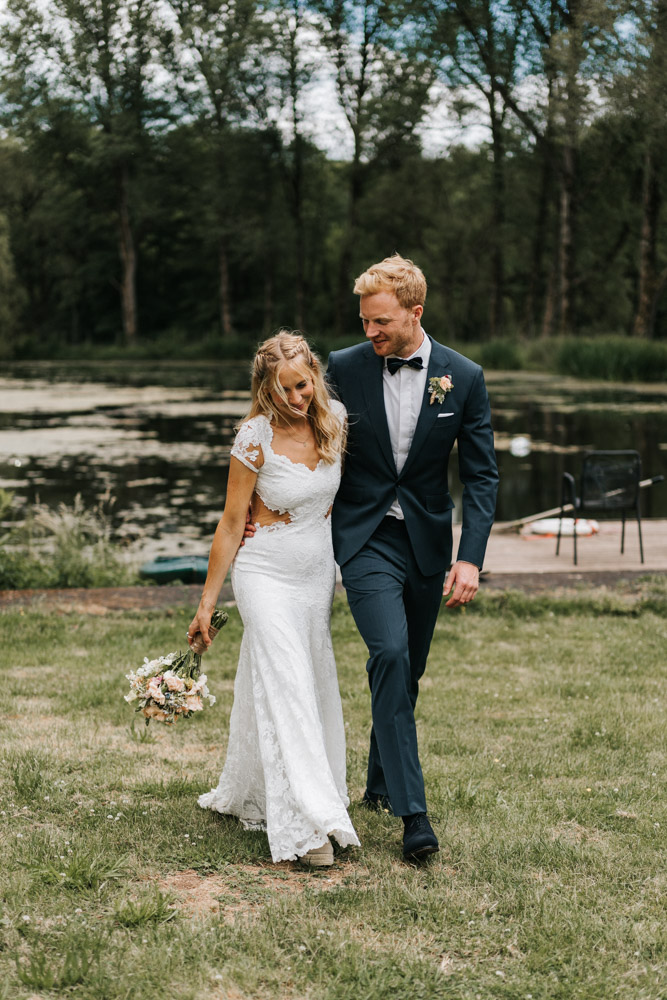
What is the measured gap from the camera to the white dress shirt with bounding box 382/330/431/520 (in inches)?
160

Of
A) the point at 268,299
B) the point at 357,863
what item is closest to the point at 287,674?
the point at 357,863

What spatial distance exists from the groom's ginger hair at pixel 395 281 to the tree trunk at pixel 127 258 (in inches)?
2145

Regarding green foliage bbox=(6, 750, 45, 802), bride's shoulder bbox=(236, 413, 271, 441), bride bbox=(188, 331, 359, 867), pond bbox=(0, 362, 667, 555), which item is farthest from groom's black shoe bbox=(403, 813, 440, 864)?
pond bbox=(0, 362, 667, 555)

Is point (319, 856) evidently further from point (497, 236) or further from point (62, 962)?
point (497, 236)

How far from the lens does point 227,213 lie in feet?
176

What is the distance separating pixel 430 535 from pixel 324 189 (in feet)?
181

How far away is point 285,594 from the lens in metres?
3.89

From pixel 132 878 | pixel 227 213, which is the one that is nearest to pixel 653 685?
pixel 132 878

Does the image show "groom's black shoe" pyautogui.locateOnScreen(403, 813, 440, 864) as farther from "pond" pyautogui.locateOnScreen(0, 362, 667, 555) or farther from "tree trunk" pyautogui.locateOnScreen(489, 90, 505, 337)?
"tree trunk" pyautogui.locateOnScreen(489, 90, 505, 337)

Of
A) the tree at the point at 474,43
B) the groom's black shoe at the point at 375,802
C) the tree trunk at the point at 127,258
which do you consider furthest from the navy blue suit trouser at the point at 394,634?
the tree trunk at the point at 127,258

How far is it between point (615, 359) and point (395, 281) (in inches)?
1170

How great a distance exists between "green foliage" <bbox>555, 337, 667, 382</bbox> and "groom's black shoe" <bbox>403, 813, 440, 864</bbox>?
2951cm

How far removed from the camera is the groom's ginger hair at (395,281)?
3.89 m

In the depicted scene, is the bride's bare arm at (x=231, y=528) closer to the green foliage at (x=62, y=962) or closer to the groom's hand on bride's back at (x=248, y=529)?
the groom's hand on bride's back at (x=248, y=529)
